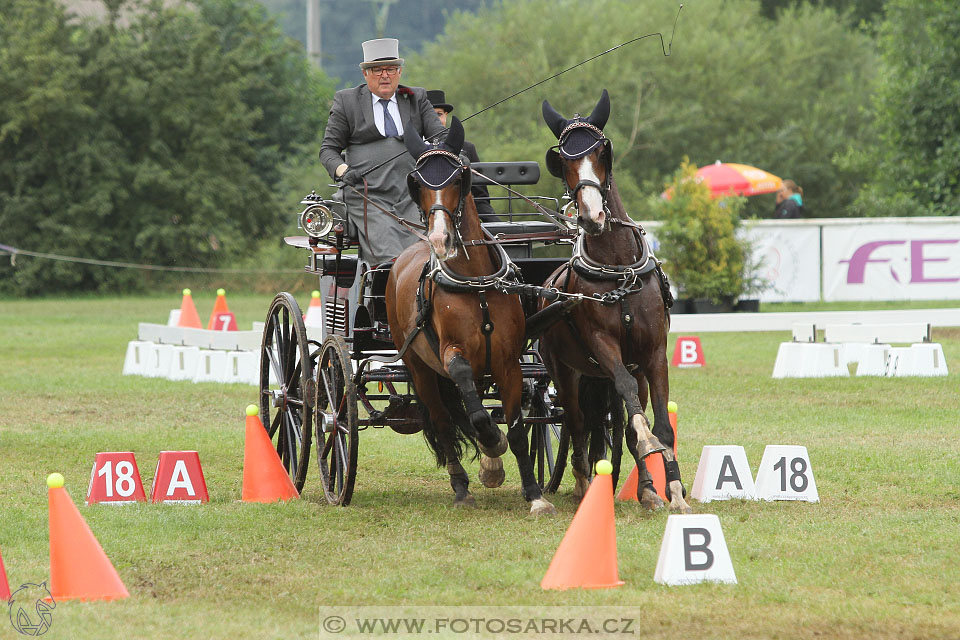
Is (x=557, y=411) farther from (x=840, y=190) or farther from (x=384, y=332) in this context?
(x=840, y=190)

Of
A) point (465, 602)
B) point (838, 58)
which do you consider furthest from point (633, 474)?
point (838, 58)

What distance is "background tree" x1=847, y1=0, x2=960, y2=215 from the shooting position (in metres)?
25.2

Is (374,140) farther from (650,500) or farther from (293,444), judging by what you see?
(650,500)

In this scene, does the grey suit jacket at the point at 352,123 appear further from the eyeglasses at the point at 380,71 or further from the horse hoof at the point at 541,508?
the horse hoof at the point at 541,508

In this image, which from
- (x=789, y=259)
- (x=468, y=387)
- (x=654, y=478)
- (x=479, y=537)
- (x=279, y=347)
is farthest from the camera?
(x=789, y=259)

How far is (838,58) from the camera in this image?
4191 centimetres

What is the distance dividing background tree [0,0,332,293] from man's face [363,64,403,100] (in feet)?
78.3

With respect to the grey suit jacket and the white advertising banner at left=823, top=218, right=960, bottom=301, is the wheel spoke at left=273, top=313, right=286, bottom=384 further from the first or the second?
the white advertising banner at left=823, top=218, right=960, bottom=301

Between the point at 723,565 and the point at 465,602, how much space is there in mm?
1115

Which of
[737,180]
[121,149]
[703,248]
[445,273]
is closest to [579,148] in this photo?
[445,273]

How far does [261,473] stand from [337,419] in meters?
0.64

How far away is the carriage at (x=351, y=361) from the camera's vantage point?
7.74 meters

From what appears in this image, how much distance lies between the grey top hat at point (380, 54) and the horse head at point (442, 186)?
4.45 feet

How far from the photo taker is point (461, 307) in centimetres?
694
